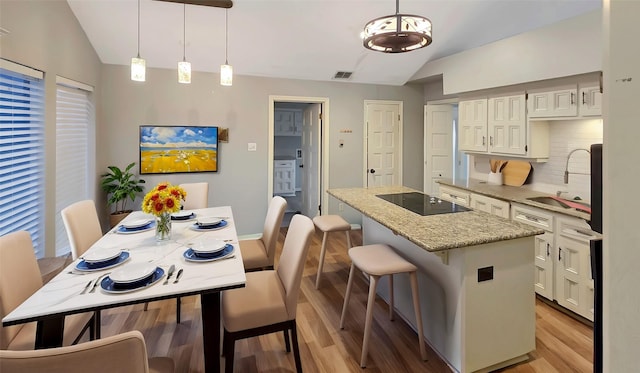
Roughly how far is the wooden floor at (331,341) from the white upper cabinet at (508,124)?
5.26 ft

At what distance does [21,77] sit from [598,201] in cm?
362

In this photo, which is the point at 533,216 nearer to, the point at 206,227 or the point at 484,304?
the point at 484,304

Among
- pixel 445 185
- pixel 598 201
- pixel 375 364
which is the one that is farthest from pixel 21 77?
pixel 445 185

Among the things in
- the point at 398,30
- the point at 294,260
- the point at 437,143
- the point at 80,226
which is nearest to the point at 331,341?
the point at 294,260

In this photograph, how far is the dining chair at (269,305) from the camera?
5.92 ft

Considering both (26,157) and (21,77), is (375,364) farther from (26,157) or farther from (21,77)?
(21,77)

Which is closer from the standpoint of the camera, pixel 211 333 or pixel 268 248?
pixel 211 333

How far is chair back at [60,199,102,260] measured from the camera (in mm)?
2252

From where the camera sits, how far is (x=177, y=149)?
4.47m

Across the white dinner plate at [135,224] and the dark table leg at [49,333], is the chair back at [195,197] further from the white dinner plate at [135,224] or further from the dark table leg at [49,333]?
the dark table leg at [49,333]

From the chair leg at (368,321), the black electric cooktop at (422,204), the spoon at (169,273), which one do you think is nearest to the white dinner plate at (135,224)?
the spoon at (169,273)

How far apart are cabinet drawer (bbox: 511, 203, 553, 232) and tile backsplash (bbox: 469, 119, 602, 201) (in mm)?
669

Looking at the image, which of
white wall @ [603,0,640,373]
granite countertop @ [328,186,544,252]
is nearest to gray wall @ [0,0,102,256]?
granite countertop @ [328,186,544,252]

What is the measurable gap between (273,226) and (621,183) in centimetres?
230
